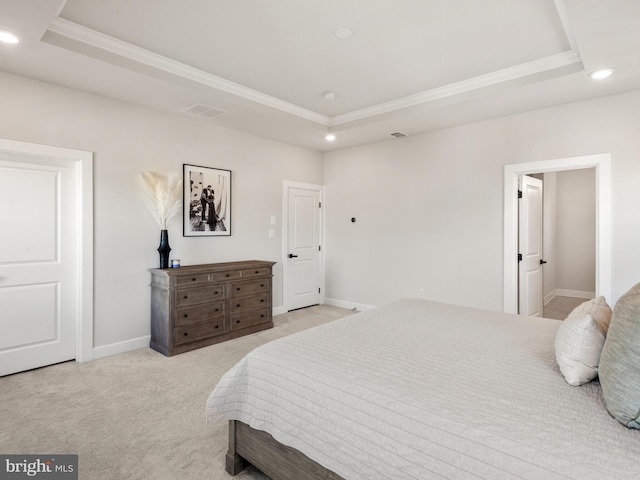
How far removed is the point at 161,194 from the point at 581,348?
3.76 m

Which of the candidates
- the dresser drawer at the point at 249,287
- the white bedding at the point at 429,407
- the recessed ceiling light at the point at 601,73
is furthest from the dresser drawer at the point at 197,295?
the recessed ceiling light at the point at 601,73

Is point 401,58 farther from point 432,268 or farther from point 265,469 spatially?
point 265,469

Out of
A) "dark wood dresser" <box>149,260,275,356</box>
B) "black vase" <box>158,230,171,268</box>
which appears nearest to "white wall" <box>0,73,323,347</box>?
"black vase" <box>158,230,171,268</box>

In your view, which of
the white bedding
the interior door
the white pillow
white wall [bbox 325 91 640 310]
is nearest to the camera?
the white bedding

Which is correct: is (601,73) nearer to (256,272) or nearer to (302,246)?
(256,272)

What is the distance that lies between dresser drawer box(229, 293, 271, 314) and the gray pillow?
3.54 metres

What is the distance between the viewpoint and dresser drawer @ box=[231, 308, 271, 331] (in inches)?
164

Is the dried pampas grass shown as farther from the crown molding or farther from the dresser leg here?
the dresser leg

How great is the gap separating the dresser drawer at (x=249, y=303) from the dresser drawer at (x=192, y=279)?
1.50ft

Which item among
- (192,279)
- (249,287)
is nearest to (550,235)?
(249,287)

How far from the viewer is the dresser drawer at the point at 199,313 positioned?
3630 mm

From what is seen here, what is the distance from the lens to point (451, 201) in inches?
177

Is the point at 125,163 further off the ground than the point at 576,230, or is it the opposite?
the point at 125,163

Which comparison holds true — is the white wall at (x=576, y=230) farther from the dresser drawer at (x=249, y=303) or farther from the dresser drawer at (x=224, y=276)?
the dresser drawer at (x=224, y=276)
